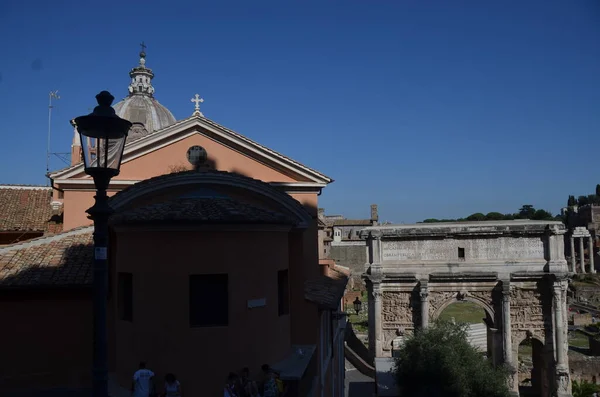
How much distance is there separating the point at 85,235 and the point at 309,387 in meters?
5.63

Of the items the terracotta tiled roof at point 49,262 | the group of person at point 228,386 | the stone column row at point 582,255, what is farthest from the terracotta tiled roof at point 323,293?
the stone column row at point 582,255

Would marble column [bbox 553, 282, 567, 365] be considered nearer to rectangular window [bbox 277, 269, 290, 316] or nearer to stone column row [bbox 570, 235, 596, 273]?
rectangular window [bbox 277, 269, 290, 316]

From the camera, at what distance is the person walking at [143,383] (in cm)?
673

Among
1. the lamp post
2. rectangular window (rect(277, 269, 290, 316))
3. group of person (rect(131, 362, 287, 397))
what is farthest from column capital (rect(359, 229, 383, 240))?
the lamp post

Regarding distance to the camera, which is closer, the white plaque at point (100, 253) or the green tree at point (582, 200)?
the white plaque at point (100, 253)

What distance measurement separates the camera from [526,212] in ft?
310

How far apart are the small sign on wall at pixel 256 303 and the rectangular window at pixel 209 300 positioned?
0.37 meters

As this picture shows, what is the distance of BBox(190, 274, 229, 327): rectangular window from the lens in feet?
23.3

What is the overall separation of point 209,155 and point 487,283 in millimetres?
13807

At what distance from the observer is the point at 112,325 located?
821 cm

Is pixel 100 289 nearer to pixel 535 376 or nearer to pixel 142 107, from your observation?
pixel 535 376

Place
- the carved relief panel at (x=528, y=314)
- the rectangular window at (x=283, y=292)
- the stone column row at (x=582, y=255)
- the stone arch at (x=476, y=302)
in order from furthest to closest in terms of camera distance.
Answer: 1. the stone column row at (x=582, y=255)
2. the stone arch at (x=476, y=302)
3. the carved relief panel at (x=528, y=314)
4. the rectangular window at (x=283, y=292)

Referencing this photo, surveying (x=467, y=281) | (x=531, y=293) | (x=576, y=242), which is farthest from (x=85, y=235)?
(x=576, y=242)

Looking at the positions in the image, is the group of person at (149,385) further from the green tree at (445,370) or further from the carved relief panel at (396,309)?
the carved relief panel at (396,309)
